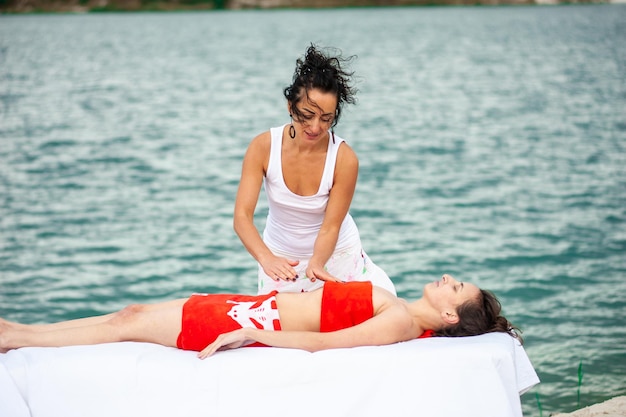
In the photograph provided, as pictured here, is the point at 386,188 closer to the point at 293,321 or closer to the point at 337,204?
the point at 337,204

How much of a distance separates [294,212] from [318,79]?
0.91m

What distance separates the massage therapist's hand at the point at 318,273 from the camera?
405 cm

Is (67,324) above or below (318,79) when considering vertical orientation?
below

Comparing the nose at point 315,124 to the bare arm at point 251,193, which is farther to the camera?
the bare arm at point 251,193

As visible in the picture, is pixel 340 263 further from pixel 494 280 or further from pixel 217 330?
pixel 494 280

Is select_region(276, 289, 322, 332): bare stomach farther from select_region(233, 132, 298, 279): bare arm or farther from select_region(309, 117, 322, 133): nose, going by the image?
select_region(309, 117, 322, 133): nose

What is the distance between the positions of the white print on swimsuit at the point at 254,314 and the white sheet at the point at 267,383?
0.24 meters

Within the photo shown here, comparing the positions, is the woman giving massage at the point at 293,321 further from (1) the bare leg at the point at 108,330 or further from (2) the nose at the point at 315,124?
(2) the nose at the point at 315,124

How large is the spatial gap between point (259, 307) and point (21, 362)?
3.78ft

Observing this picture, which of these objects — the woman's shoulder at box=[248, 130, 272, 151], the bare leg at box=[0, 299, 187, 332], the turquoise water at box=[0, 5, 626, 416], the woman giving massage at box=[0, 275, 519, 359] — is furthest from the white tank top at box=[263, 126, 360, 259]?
the turquoise water at box=[0, 5, 626, 416]

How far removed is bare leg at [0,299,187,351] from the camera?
378 cm

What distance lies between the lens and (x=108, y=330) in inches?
152

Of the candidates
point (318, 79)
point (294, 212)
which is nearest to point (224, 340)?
point (294, 212)

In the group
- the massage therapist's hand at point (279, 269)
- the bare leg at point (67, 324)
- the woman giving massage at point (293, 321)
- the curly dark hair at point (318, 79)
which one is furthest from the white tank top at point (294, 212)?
the bare leg at point (67, 324)
